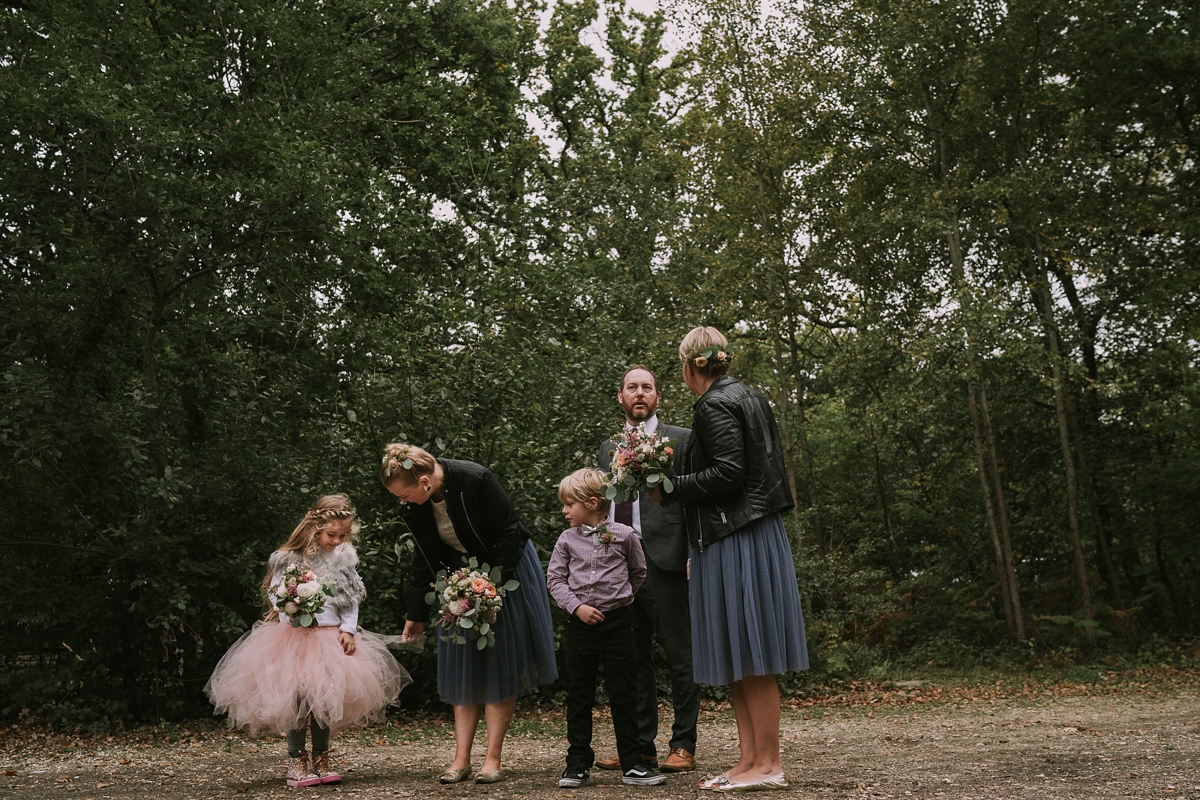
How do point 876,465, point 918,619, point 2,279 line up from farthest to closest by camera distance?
1. point 876,465
2. point 918,619
3. point 2,279

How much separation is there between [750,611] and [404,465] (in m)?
1.78

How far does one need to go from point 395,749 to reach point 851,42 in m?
12.8

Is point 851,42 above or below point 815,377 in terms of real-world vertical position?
above

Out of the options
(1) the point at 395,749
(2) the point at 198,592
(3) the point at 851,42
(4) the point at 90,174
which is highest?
(3) the point at 851,42

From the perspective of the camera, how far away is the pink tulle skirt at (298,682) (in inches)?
207

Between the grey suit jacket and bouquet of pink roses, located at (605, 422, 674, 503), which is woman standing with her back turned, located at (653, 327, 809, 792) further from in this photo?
the grey suit jacket

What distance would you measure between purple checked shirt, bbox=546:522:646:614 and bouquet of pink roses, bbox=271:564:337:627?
124cm

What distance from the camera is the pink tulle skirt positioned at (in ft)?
17.2

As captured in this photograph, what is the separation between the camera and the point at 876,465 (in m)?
19.5

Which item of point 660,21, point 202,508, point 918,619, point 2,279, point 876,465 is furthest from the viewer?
point 660,21

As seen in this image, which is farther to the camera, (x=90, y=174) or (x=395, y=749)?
(x=90, y=174)

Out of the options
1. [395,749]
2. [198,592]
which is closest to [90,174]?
[198,592]

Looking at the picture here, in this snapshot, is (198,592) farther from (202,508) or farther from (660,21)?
(660,21)

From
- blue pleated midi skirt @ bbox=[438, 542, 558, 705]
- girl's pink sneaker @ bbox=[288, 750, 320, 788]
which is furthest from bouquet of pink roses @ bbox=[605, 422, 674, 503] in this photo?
girl's pink sneaker @ bbox=[288, 750, 320, 788]
